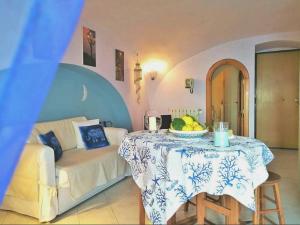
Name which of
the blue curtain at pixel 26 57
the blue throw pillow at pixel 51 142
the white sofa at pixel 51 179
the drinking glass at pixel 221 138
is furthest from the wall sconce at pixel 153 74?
the blue curtain at pixel 26 57

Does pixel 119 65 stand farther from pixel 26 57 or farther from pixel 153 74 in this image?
pixel 26 57

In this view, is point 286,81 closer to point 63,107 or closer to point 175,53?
point 175,53

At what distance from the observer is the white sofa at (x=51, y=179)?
2264 mm

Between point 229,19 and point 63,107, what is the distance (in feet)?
8.85

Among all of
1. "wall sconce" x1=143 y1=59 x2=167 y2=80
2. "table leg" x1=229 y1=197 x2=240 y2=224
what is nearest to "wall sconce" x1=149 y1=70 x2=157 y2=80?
"wall sconce" x1=143 y1=59 x2=167 y2=80

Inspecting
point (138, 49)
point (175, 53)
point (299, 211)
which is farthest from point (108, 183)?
point (175, 53)

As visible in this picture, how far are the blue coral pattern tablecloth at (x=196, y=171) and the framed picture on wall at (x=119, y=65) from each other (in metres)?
2.58

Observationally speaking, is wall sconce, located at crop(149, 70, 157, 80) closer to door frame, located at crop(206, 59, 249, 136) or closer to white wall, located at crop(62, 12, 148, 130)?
white wall, located at crop(62, 12, 148, 130)

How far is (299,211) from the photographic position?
94.6 inches

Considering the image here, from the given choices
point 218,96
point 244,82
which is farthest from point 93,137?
point 244,82

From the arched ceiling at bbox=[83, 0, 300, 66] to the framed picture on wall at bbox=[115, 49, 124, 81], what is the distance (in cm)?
18

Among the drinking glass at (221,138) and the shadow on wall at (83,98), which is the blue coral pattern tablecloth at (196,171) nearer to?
the drinking glass at (221,138)

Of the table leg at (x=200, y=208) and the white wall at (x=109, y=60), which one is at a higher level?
the white wall at (x=109, y=60)

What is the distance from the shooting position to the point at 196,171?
1.51m
